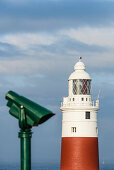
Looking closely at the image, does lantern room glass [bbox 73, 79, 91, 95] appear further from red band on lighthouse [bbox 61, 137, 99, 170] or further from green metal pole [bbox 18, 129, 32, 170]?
green metal pole [bbox 18, 129, 32, 170]

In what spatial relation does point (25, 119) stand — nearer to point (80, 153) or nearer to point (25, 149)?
point (25, 149)

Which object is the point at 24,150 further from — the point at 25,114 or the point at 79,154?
the point at 79,154

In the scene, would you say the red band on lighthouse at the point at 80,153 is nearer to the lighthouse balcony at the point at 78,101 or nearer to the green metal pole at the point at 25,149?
the lighthouse balcony at the point at 78,101

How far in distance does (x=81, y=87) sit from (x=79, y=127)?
2.49m

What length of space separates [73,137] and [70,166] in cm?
177

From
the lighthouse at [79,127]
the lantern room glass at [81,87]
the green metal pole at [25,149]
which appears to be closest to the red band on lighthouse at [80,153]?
the lighthouse at [79,127]

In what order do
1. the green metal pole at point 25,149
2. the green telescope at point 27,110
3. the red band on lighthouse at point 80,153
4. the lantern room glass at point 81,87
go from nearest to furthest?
1. the green telescope at point 27,110
2. the green metal pole at point 25,149
3. the red band on lighthouse at point 80,153
4. the lantern room glass at point 81,87

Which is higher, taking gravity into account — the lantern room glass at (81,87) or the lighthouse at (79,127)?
the lantern room glass at (81,87)

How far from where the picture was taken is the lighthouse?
115 feet

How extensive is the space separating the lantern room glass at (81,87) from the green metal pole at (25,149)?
25.4m

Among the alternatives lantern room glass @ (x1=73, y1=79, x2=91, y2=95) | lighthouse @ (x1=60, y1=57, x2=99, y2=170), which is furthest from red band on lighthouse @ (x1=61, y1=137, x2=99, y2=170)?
lantern room glass @ (x1=73, y1=79, x2=91, y2=95)

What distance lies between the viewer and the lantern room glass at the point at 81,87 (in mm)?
35278

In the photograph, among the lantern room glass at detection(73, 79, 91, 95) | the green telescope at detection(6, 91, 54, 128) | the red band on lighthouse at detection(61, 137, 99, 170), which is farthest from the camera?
the lantern room glass at detection(73, 79, 91, 95)

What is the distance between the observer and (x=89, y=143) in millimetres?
35125
